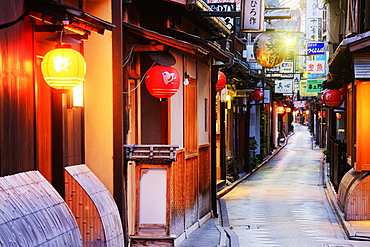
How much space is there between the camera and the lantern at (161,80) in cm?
1428

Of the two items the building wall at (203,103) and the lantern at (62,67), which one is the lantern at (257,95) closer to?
the building wall at (203,103)

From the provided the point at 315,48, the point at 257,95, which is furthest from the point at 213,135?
the point at 315,48

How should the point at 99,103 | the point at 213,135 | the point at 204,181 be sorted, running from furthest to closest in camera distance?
the point at 213,135, the point at 204,181, the point at 99,103

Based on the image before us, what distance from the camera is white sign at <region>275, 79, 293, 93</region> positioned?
55925 millimetres

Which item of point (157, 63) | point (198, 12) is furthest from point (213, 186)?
point (157, 63)

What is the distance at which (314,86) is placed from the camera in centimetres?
4922

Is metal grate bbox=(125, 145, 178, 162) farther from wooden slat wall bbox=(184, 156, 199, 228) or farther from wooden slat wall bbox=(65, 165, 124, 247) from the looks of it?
wooden slat wall bbox=(184, 156, 199, 228)

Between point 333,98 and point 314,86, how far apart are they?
71.0 feet

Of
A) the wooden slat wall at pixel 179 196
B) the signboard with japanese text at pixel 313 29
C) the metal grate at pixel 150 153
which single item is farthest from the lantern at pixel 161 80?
the signboard with japanese text at pixel 313 29

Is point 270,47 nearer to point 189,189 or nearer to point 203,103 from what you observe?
point 203,103

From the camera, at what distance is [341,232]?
19.8 metres

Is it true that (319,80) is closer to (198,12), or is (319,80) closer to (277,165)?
(277,165)

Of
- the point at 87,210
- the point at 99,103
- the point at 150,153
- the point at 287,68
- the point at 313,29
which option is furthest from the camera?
the point at 287,68

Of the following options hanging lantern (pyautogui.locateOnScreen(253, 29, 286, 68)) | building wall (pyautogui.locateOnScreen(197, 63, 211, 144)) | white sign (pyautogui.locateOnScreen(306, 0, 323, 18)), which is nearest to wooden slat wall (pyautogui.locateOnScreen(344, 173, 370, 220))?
building wall (pyautogui.locateOnScreen(197, 63, 211, 144))
